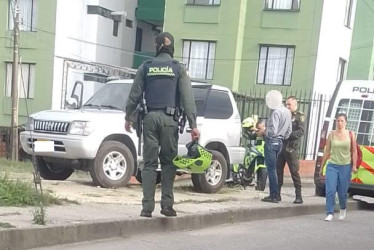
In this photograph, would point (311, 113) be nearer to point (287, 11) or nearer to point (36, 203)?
point (287, 11)

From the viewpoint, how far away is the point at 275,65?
25.1 m

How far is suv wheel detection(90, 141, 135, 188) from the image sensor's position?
8.91 metres

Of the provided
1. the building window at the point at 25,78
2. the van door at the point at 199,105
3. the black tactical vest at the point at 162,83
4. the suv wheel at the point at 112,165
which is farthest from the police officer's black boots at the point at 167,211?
the building window at the point at 25,78

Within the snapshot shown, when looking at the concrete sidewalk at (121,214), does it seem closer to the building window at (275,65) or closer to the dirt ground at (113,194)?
the dirt ground at (113,194)

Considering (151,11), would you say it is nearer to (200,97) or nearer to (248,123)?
(248,123)

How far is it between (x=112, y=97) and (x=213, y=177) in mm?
2275

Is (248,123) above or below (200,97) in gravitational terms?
below

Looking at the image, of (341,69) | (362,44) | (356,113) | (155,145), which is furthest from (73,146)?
(362,44)

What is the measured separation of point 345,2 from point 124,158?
66.1 feet

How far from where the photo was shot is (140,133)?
665 cm

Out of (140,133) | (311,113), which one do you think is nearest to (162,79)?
(140,133)

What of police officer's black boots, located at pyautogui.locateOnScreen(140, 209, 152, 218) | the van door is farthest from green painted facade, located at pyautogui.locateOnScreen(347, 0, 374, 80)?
police officer's black boots, located at pyautogui.locateOnScreen(140, 209, 152, 218)

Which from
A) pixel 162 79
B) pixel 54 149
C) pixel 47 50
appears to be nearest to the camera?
pixel 162 79

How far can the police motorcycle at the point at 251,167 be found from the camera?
11430 mm
